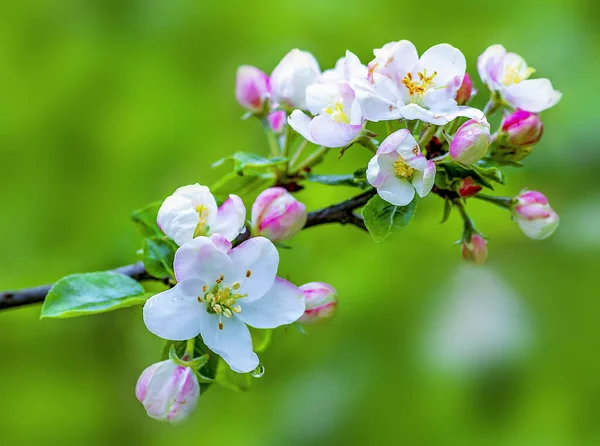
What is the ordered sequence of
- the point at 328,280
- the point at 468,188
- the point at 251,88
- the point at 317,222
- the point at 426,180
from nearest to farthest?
1. the point at 426,180
2. the point at 468,188
3. the point at 317,222
4. the point at 251,88
5. the point at 328,280

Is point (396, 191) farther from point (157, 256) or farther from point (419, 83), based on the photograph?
point (157, 256)

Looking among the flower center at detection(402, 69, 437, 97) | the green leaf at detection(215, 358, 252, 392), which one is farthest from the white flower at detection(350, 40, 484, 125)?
the green leaf at detection(215, 358, 252, 392)

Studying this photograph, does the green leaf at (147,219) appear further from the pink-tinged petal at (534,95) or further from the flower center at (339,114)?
the pink-tinged petal at (534,95)

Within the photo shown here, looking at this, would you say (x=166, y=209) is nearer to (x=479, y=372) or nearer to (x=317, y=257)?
(x=317, y=257)

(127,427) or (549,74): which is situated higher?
(549,74)

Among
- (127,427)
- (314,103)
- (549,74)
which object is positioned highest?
(314,103)

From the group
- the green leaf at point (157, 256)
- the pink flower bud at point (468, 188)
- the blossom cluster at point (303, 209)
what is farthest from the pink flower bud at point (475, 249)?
the green leaf at point (157, 256)

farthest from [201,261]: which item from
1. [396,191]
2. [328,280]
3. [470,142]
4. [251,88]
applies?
[328,280]

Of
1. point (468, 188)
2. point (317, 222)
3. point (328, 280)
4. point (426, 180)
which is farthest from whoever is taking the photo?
point (328, 280)

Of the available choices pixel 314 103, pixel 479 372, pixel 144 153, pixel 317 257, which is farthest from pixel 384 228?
pixel 144 153
